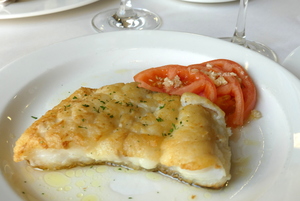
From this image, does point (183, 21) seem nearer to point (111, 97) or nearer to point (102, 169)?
point (111, 97)

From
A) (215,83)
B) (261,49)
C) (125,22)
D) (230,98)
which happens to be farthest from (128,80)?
(261,49)

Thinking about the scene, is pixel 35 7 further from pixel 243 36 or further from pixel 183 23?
pixel 243 36

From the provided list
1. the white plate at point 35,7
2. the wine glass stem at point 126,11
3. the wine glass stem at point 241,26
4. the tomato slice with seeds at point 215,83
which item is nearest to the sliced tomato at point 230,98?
the tomato slice with seeds at point 215,83

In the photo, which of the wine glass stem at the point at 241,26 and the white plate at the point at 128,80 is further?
the wine glass stem at the point at 241,26

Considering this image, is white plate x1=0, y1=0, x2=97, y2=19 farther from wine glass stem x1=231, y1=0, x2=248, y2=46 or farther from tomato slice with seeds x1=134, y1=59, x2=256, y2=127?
wine glass stem x1=231, y1=0, x2=248, y2=46

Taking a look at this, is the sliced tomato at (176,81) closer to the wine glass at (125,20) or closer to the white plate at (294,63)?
the white plate at (294,63)

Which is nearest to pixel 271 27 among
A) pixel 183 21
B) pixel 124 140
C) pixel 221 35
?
pixel 221 35

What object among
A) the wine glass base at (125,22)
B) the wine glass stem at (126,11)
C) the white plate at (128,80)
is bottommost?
the white plate at (128,80)

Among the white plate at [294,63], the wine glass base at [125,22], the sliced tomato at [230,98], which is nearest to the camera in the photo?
the sliced tomato at [230,98]
